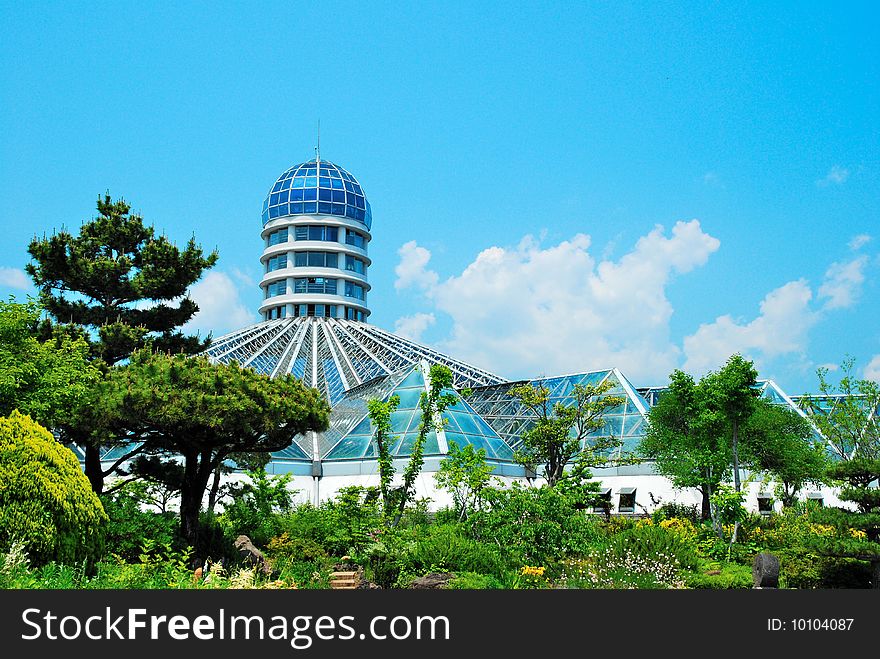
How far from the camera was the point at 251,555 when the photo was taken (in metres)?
19.3

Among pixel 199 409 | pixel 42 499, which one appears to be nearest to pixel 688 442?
pixel 199 409

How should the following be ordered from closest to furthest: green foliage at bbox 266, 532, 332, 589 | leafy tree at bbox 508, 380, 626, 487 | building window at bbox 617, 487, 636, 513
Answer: green foliage at bbox 266, 532, 332, 589 → leafy tree at bbox 508, 380, 626, 487 → building window at bbox 617, 487, 636, 513

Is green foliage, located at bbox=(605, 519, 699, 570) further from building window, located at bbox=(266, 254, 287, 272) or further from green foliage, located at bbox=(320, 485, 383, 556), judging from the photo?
building window, located at bbox=(266, 254, 287, 272)

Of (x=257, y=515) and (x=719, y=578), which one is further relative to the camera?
(x=257, y=515)

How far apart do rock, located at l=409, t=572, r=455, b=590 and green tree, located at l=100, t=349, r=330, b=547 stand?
5385 mm

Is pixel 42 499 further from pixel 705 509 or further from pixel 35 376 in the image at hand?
pixel 705 509

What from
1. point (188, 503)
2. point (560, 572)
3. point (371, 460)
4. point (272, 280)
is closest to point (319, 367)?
point (272, 280)

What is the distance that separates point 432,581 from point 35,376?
989 centimetres

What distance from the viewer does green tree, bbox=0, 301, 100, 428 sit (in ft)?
59.5

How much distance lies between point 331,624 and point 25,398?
39.3ft

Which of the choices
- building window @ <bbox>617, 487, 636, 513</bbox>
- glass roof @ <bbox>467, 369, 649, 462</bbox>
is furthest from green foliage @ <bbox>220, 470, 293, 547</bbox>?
building window @ <bbox>617, 487, 636, 513</bbox>

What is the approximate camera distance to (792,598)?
11.4m

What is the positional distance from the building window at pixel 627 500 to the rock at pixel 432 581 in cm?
2056

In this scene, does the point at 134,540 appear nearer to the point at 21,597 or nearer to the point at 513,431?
the point at 21,597
